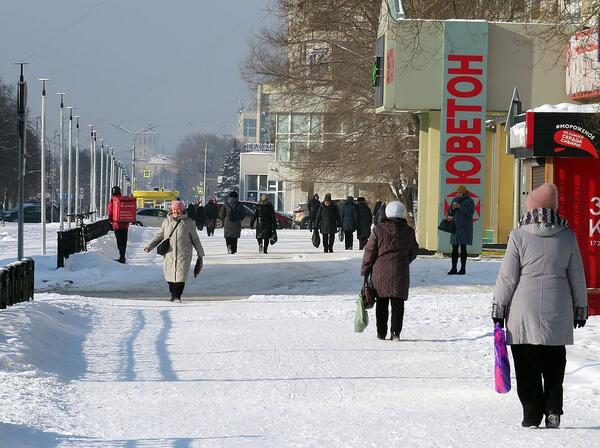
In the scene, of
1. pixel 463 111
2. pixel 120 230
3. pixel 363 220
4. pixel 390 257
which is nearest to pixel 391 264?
pixel 390 257

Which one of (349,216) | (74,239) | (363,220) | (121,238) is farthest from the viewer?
(349,216)

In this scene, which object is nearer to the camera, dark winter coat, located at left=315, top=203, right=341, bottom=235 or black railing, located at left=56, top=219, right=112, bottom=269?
black railing, located at left=56, top=219, right=112, bottom=269

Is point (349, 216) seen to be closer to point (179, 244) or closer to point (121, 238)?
point (121, 238)

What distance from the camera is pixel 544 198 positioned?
343 inches

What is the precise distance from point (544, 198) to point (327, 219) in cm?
2539

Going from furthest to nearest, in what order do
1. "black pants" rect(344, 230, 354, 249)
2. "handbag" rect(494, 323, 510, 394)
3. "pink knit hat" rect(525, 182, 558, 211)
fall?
1. "black pants" rect(344, 230, 354, 249)
2. "handbag" rect(494, 323, 510, 394)
3. "pink knit hat" rect(525, 182, 558, 211)

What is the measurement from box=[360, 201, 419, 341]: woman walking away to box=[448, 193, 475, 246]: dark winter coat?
35.0 ft

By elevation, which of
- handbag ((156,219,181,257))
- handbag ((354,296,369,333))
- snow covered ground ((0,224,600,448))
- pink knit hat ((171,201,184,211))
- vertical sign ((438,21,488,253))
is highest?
vertical sign ((438,21,488,253))

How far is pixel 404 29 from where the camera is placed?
97.7 ft

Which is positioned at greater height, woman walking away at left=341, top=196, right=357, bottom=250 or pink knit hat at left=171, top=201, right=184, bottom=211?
Result: pink knit hat at left=171, top=201, right=184, bottom=211

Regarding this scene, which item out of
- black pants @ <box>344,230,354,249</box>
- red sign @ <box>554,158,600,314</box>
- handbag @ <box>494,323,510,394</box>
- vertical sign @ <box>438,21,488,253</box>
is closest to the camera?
handbag @ <box>494,323,510,394</box>

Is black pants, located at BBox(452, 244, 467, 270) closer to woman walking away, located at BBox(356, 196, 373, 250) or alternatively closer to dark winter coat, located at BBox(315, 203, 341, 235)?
dark winter coat, located at BBox(315, 203, 341, 235)

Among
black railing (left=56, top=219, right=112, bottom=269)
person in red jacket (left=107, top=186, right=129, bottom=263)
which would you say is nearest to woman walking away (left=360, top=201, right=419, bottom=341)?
black railing (left=56, top=219, right=112, bottom=269)

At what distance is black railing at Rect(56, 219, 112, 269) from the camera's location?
1078 inches
